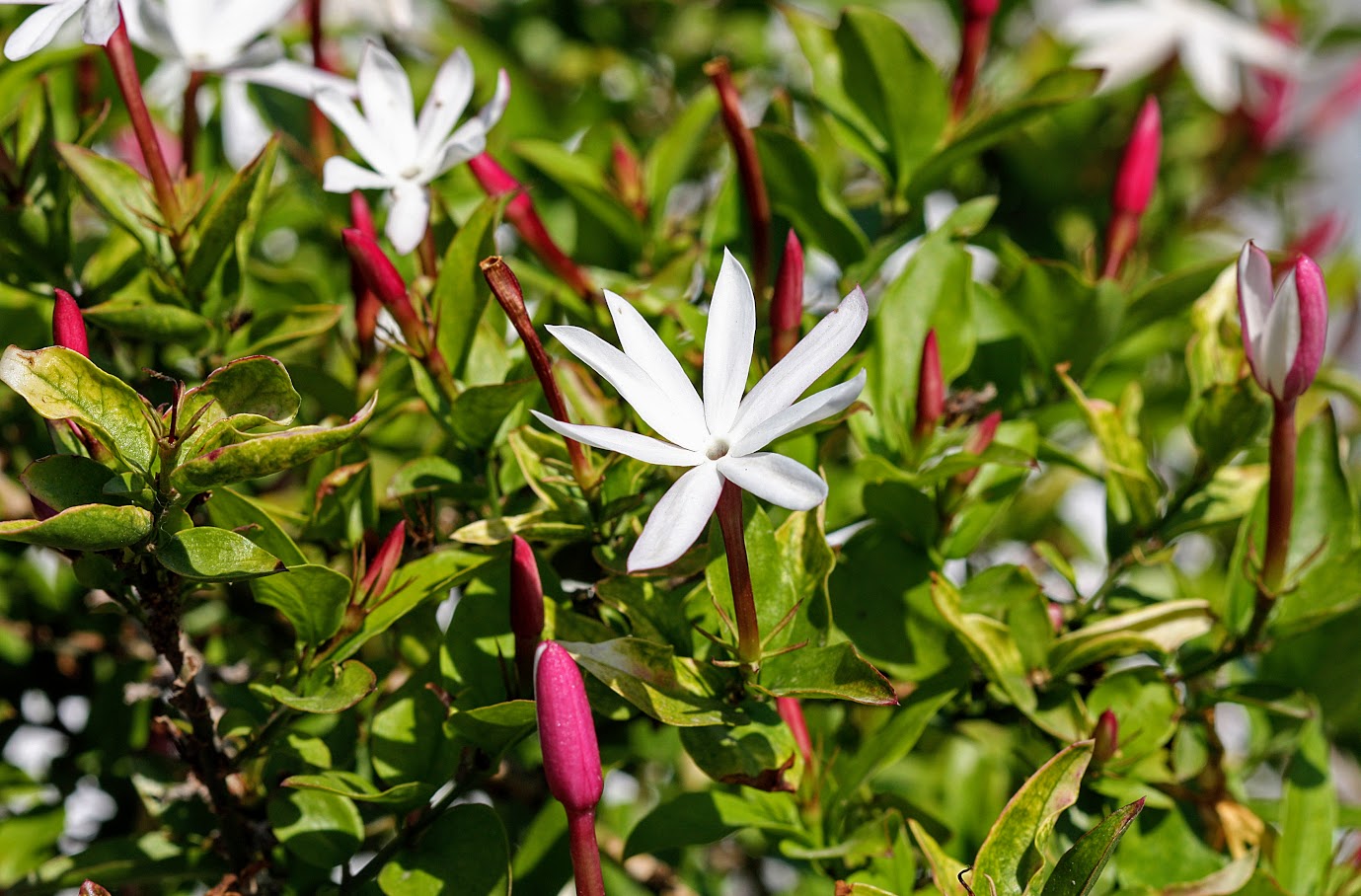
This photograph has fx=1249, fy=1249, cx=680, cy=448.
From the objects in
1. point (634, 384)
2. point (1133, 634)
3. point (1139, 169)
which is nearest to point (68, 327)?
point (634, 384)

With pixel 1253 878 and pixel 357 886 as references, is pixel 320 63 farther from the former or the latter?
pixel 1253 878

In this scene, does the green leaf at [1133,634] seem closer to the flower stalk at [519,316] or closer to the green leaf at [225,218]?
the flower stalk at [519,316]

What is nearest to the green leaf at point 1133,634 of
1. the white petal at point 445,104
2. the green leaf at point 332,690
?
the green leaf at point 332,690

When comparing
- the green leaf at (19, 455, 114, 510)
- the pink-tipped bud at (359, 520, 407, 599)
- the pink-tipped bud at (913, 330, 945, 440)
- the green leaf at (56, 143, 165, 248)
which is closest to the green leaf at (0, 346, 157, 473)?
the green leaf at (19, 455, 114, 510)

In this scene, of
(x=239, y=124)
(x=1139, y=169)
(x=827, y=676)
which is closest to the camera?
(x=827, y=676)

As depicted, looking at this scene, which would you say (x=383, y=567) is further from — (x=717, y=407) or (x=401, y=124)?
(x=401, y=124)

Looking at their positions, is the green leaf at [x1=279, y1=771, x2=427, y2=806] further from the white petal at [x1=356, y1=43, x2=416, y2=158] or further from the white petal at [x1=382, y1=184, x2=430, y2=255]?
the white petal at [x1=356, y1=43, x2=416, y2=158]
